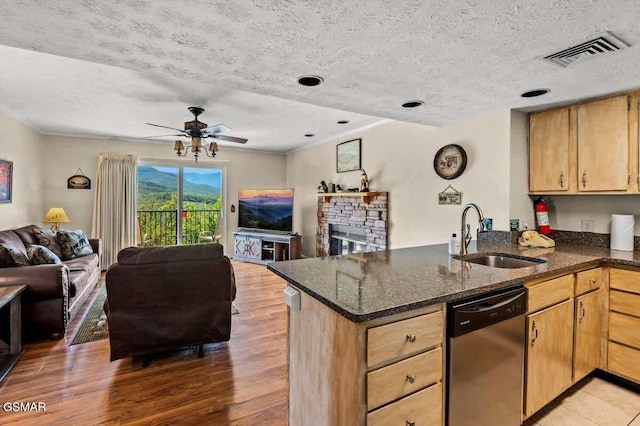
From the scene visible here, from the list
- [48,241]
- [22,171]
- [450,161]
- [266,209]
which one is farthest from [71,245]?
[450,161]

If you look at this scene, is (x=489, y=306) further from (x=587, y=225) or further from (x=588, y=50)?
(x=587, y=225)

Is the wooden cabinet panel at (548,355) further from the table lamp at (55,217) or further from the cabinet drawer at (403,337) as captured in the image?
the table lamp at (55,217)

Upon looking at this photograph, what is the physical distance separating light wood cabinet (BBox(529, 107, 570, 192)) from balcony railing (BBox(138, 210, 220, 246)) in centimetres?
570

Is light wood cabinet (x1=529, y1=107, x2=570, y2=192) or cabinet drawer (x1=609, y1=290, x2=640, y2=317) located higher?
light wood cabinet (x1=529, y1=107, x2=570, y2=192)

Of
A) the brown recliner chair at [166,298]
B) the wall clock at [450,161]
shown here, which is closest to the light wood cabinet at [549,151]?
the wall clock at [450,161]

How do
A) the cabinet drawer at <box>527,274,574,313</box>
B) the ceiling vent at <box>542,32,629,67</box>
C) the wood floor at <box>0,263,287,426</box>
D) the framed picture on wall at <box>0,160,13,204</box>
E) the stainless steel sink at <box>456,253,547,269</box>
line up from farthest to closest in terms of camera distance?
the framed picture on wall at <box>0,160,13,204</box>
the stainless steel sink at <box>456,253,547,269</box>
the wood floor at <box>0,263,287,426</box>
the cabinet drawer at <box>527,274,574,313</box>
the ceiling vent at <box>542,32,629,67</box>

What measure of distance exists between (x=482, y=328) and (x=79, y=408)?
242cm

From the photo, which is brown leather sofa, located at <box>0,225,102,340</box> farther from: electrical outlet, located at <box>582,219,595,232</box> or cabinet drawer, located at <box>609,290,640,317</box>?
electrical outlet, located at <box>582,219,595,232</box>

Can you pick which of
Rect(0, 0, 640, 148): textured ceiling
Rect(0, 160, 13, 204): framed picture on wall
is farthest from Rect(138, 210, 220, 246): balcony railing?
Rect(0, 0, 640, 148): textured ceiling

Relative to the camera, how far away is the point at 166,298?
242 centimetres

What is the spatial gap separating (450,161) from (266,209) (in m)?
3.96

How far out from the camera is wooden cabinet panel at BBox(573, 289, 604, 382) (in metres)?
2.09

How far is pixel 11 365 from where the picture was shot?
7.82ft

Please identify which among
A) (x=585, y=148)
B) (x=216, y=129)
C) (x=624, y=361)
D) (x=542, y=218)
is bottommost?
(x=624, y=361)
